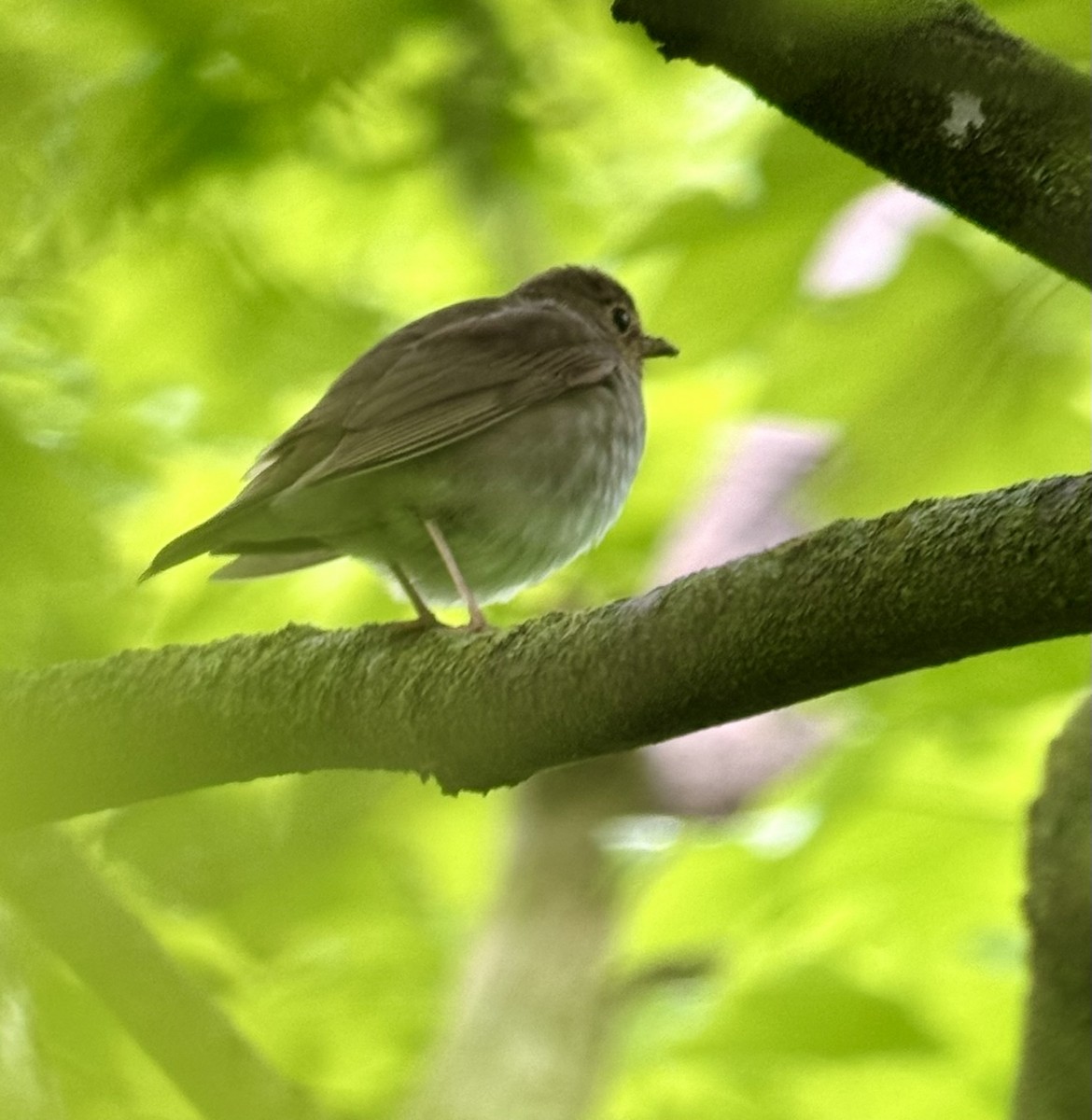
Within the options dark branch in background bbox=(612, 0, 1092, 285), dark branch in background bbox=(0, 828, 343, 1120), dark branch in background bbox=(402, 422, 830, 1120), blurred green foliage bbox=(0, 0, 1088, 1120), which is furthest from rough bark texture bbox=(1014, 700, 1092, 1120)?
dark branch in background bbox=(402, 422, 830, 1120)

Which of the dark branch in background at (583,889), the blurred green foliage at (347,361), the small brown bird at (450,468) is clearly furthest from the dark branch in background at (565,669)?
the dark branch in background at (583,889)

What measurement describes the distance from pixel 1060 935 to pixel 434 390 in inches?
79.8

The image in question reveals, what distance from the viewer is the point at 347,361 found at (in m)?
4.61

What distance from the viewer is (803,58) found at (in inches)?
95.1

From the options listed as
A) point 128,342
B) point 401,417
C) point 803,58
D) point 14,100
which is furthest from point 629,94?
point 14,100

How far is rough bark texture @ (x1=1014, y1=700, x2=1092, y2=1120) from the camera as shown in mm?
3104

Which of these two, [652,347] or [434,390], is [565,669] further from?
[652,347]

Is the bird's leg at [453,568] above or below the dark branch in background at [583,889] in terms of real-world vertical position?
above

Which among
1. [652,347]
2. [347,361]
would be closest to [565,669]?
[347,361]

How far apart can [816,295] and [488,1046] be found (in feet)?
8.40

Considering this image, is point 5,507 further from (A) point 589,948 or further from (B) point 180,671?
(A) point 589,948

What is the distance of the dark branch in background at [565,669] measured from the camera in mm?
2082

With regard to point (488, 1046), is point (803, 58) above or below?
above

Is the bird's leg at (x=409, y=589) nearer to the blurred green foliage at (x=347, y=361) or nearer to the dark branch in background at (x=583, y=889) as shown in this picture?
the blurred green foliage at (x=347, y=361)
